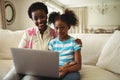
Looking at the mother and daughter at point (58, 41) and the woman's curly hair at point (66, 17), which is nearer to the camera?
the mother and daughter at point (58, 41)

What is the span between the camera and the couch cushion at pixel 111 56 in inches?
53.1

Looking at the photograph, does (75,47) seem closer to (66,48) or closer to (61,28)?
(66,48)

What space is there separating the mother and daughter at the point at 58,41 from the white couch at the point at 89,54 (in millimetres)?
161

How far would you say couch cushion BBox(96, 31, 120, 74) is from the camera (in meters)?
1.35

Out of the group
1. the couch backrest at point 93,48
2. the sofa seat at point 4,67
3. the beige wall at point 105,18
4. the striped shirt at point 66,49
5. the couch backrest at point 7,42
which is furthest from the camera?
the beige wall at point 105,18

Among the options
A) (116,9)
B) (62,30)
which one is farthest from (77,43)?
(116,9)

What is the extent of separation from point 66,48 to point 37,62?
0.31 m

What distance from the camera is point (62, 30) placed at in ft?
4.11

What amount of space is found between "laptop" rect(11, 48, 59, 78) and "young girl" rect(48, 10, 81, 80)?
127 mm

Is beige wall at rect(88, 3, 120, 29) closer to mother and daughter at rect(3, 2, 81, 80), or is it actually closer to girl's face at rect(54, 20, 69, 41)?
mother and daughter at rect(3, 2, 81, 80)

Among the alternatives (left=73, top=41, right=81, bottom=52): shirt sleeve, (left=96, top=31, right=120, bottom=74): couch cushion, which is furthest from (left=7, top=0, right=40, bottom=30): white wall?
(left=73, top=41, right=81, bottom=52): shirt sleeve

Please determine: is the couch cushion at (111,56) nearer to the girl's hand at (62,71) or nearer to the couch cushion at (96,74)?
the couch cushion at (96,74)

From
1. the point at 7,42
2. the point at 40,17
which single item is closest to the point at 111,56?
the point at 40,17

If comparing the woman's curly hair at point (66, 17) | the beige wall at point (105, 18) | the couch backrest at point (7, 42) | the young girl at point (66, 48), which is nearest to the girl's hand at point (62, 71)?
the young girl at point (66, 48)
